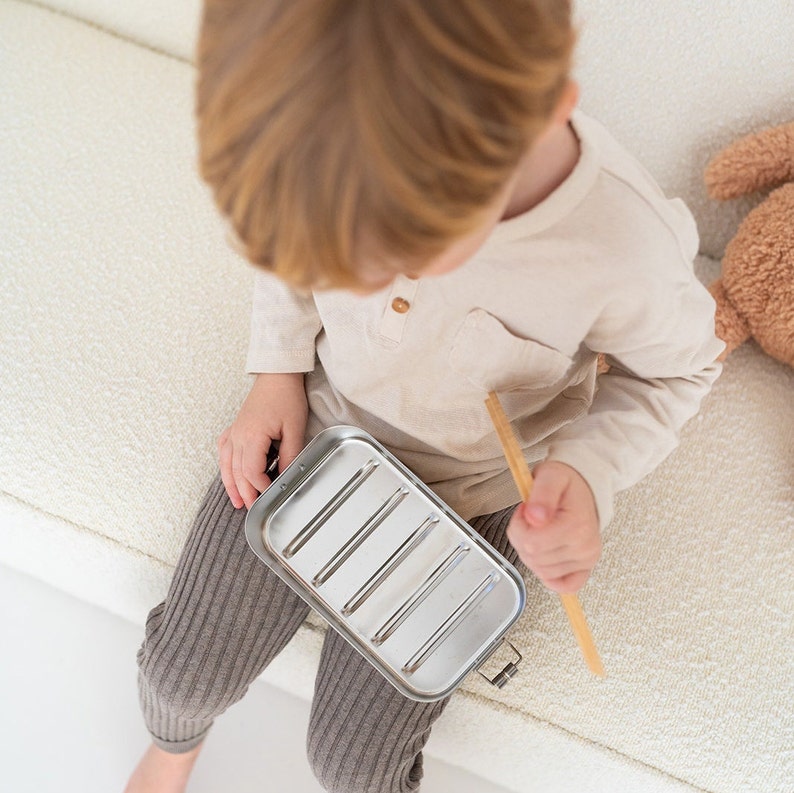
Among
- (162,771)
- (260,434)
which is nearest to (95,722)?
(162,771)

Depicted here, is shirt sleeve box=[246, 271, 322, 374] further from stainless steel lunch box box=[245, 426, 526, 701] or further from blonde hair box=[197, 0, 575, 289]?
blonde hair box=[197, 0, 575, 289]

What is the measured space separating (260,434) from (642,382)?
296 mm

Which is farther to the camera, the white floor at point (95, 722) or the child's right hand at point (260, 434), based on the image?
the white floor at point (95, 722)

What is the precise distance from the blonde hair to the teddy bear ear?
49cm

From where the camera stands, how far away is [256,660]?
0.66 metres

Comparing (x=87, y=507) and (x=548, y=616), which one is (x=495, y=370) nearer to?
(x=548, y=616)

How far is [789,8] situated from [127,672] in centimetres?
95

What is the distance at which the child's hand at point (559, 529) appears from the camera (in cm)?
51

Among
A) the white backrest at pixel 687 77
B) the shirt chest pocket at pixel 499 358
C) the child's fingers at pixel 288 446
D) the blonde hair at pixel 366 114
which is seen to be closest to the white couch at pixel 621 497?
the white backrest at pixel 687 77

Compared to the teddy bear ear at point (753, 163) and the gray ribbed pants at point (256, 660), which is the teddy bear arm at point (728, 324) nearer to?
the teddy bear ear at point (753, 163)

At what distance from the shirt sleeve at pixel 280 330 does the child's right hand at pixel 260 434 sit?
13mm

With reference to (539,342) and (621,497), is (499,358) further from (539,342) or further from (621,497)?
(621,497)

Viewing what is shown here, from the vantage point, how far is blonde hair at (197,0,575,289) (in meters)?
0.30

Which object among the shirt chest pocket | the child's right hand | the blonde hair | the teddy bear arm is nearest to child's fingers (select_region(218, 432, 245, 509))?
the child's right hand
